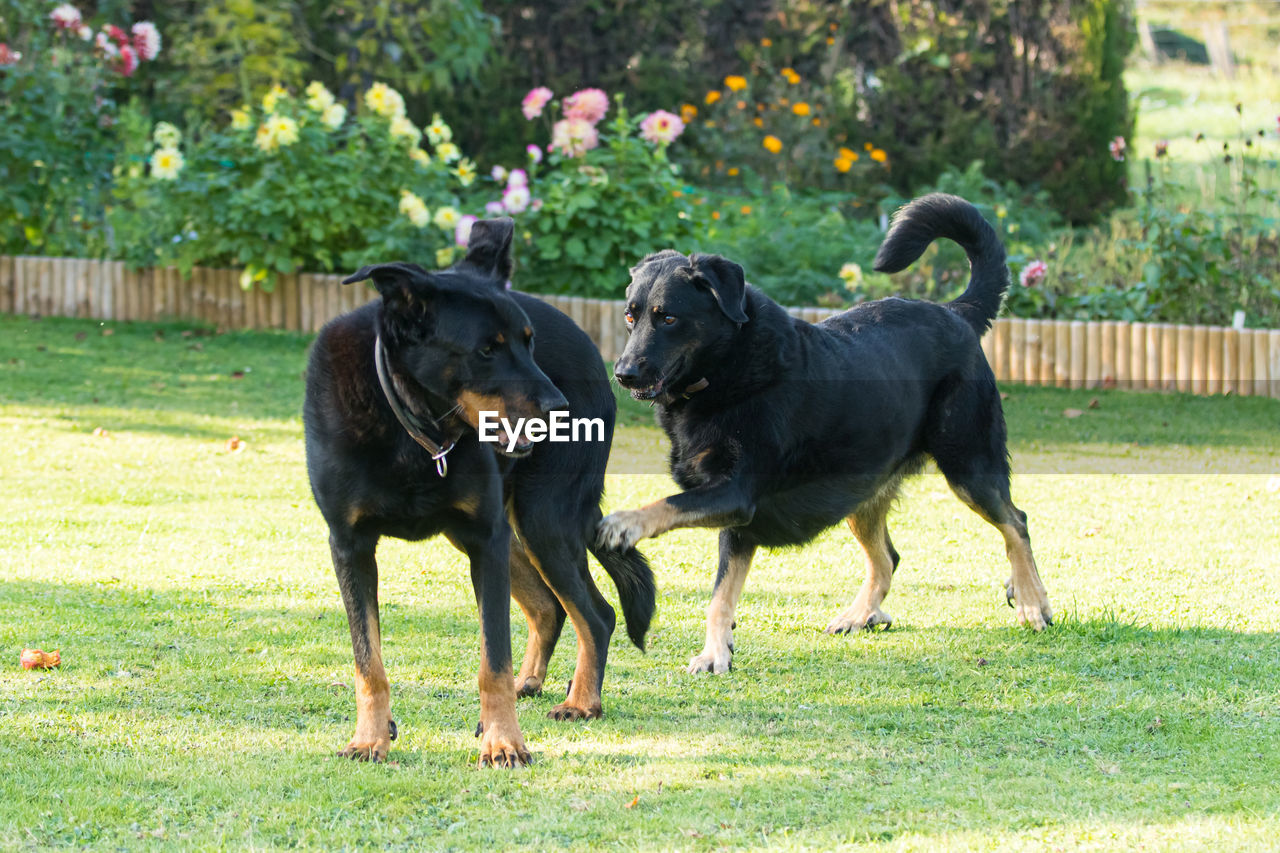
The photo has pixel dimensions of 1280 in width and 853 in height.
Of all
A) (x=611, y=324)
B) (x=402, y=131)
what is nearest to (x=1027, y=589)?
(x=611, y=324)

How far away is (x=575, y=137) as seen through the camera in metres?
11.0

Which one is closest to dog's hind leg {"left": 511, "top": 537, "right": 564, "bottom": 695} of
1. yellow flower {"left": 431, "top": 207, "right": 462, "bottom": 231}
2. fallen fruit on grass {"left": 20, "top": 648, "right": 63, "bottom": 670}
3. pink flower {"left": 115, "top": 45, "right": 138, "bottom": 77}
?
fallen fruit on grass {"left": 20, "top": 648, "right": 63, "bottom": 670}

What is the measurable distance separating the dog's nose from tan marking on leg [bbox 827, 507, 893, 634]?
4.17 ft

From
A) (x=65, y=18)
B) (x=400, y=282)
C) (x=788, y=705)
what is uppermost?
(x=65, y=18)

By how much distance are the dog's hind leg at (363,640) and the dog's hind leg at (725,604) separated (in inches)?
52.1

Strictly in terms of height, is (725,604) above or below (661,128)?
below

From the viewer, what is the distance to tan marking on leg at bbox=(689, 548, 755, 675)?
484cm

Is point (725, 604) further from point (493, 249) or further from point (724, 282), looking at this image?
point (493, 249)

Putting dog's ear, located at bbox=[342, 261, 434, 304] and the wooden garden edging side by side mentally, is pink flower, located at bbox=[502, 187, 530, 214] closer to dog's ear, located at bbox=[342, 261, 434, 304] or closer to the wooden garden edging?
the wooden garden edging

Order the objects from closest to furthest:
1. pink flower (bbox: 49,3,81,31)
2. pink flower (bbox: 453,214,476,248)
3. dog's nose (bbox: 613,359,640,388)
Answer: dog's nose (bbox: 613,359,640,388), pink flower (bbox: 453,214,476,248), pink flower (bbox: 49,3,81,31)

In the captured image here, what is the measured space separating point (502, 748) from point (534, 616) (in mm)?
819

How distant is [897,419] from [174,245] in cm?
821

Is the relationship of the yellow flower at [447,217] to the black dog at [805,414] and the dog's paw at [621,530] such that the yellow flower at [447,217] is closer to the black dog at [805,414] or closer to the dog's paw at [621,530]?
the black dog at [805,414]

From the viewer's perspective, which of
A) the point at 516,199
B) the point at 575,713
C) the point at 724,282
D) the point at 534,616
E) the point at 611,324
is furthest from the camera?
the point at 516,199
